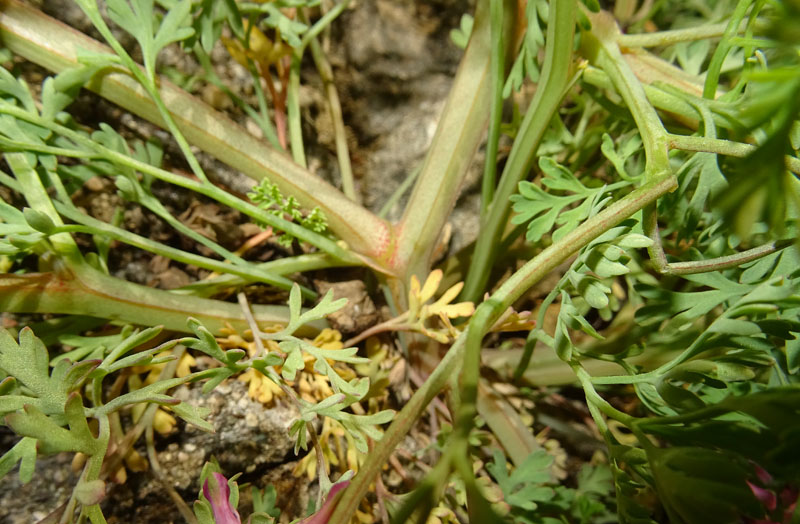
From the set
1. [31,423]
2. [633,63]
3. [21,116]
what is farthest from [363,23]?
[31,423]

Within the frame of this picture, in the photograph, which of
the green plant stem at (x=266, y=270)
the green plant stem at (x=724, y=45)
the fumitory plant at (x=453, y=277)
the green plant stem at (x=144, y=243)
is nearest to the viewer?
the fumitory plant at (x=453, y=277)

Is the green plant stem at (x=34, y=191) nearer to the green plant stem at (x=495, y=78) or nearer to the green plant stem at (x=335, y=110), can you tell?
the green plant stem at (x=335, y=110)

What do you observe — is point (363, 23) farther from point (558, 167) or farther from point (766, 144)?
point (766, 144)

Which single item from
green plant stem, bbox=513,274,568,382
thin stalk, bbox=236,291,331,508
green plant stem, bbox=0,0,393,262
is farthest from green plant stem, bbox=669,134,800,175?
thin stalk, bbox=236,291,331,508

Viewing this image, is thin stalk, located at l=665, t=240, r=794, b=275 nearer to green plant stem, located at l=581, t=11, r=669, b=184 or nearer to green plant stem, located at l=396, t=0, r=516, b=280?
green plant stem, located at l=581, t=11, r=669, b=184

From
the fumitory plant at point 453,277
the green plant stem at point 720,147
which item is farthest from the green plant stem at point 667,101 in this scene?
the green plant stem at point 720,147

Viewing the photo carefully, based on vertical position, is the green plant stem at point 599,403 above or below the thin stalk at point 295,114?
below
